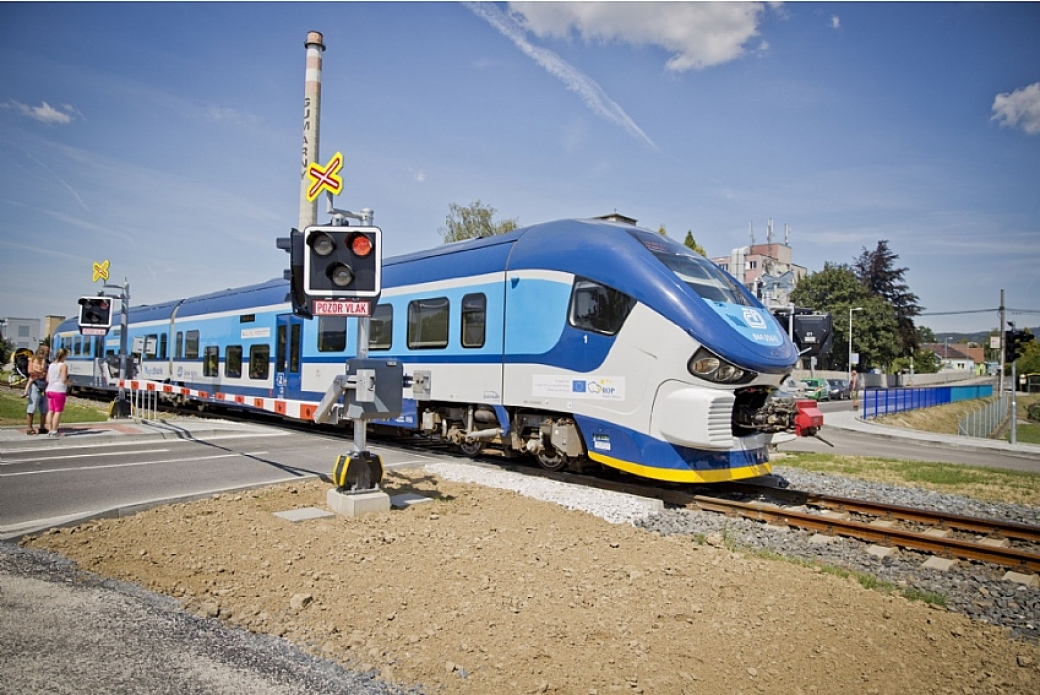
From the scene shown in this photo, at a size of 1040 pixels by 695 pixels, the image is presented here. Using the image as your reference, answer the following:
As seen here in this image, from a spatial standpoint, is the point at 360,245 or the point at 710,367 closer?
the point at 360,245

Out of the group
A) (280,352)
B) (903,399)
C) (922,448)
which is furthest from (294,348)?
(903,399)

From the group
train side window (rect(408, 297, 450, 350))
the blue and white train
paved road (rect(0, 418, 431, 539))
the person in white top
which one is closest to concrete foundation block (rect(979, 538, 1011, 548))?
the blue and white train

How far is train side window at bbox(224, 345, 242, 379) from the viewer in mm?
18188

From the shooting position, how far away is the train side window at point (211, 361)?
63.2 ft

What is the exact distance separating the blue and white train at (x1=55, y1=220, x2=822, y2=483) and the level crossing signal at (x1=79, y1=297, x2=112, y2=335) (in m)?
7.50

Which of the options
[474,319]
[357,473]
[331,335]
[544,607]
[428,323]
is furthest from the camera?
[331,335]

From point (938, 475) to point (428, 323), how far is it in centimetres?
932

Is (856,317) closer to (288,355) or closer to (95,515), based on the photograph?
(288,355)

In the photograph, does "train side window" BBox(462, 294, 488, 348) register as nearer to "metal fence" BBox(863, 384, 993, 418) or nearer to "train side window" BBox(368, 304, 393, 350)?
"train side window" BBox(368, 304, 393, 350)

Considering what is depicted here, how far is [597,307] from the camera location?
8.88 meters

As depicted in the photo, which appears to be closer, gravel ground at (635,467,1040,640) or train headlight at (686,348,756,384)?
gravel ground at (635,467,1040,640)

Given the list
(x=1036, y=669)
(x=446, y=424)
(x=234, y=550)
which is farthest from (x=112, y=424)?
(x=1036, y=669)

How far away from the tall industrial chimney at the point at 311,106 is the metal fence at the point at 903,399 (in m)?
28.6

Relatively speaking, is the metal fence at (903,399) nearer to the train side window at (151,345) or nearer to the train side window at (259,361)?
the train side window at (259,361)
